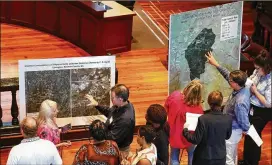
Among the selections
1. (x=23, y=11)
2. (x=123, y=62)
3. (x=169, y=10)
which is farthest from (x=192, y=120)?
(x=169, y=10)

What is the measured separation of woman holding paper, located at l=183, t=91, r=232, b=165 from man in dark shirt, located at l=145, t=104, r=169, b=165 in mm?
284

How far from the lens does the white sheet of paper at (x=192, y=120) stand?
5.32 m

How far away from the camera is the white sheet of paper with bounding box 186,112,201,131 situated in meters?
5.32

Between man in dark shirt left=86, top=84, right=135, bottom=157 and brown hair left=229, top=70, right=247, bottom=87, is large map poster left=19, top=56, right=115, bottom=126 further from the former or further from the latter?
brown hair left=229, top=70, right=247, bottom=87

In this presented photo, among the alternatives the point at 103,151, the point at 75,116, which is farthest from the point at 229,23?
the point at 103,151

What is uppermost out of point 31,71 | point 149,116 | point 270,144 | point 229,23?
point 229,23

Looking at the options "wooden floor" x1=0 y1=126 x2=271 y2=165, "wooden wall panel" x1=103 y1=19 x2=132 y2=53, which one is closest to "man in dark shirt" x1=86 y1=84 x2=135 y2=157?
"wooden floor" x1=0 y1=126 x2=271 y2=165

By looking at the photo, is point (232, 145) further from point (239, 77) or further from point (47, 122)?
point (47, 122)

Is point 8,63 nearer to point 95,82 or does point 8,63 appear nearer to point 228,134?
point 95,82

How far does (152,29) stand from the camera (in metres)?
10.5

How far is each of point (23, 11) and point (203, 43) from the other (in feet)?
15.8

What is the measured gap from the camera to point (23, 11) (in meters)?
10.4

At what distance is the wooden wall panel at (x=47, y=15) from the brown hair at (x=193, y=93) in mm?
5098

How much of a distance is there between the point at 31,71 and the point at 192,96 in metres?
1.72
